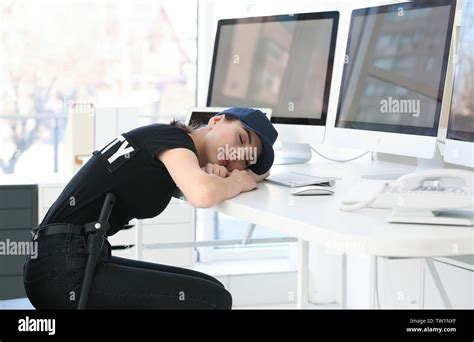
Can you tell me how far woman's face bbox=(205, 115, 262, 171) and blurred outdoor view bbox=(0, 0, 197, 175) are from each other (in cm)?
247

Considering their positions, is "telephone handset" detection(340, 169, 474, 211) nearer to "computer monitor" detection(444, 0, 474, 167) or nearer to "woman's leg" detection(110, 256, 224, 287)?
"computer monitor" detection(444, 0, 474, 167)

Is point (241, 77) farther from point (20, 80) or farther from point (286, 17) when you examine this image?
point (20, 80)

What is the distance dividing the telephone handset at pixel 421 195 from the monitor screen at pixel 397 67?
0.56 m

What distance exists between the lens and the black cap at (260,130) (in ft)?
6.77

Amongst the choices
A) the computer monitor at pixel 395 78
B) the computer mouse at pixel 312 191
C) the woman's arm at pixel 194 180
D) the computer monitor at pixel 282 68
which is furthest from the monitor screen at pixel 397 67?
the woman's arm at pixel 194 180

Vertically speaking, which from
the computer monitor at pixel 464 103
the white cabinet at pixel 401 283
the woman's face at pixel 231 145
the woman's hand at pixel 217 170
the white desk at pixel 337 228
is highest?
the computer monitor at pixel 464 103

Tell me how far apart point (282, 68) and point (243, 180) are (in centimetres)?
90

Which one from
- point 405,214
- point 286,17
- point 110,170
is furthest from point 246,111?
point 286,17

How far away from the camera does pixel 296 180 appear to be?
7.09 feet

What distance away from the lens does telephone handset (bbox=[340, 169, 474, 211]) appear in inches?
61.7

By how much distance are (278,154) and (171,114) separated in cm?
184

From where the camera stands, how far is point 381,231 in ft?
4.94

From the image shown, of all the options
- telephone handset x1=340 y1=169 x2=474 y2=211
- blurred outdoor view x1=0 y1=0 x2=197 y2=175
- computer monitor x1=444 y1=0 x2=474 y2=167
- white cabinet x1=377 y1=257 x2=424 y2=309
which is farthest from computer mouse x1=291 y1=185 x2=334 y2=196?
blurred outdoor view x1=0 y1=0 x2=197 y2=175

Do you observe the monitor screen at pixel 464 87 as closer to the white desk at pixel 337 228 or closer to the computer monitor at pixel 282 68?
the white desk at pixel 337 228
